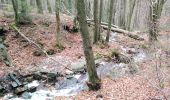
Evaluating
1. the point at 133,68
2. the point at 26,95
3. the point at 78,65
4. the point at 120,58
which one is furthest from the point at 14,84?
the point at 120,58

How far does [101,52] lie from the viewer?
64.0ft

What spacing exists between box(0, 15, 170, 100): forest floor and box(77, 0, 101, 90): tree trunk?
417mm

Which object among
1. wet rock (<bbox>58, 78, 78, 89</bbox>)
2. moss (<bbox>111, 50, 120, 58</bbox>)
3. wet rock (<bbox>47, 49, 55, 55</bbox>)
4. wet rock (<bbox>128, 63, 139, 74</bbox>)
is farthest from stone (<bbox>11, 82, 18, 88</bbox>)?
moss (<bbox>111, 50, 120, 58</bbox>)

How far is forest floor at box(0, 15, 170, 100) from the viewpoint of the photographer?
12344mm

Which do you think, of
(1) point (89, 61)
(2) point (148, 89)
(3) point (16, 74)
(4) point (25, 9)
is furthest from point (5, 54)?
(2) point (148, 89)

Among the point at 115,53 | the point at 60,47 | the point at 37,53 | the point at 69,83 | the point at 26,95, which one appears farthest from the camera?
the point at 60,47

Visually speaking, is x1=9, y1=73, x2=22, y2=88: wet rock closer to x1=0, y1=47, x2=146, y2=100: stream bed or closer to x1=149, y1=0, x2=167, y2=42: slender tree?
x1=0, y1=47, x2=146, y2=100: stream bed

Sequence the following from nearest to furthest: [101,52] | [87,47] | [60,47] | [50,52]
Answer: [87,47] → [50,52] → [101,52] → [60,47]

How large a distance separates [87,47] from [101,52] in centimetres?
734

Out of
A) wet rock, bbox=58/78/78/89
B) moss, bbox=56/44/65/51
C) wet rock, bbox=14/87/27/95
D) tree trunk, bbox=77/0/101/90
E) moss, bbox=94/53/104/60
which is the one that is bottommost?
wet rock, bbox=58/78/78/89

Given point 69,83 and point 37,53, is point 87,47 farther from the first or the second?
point 37,53

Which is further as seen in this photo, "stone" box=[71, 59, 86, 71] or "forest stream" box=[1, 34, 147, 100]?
"stone" box=[71, 59, 86, 71]

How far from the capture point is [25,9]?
2161 cm

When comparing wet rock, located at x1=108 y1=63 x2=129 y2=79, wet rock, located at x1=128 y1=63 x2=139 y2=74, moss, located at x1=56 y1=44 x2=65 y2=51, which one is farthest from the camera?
moss, located at x1=56 y1=44 x2=65 y2=51
